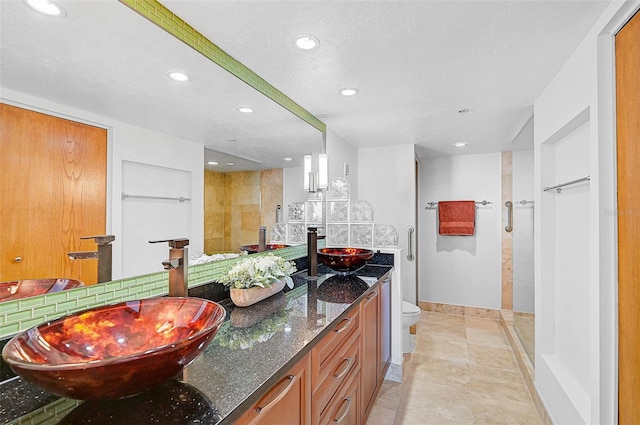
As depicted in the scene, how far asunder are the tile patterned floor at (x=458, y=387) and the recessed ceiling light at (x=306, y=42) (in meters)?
2.31

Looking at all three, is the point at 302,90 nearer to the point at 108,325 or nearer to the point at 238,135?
the point at 238,135

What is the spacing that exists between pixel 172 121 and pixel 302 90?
96 centimetres

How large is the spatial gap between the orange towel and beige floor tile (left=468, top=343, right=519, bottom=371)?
1453mm

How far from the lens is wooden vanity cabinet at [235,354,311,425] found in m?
0.86

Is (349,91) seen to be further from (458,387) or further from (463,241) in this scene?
(463,241)

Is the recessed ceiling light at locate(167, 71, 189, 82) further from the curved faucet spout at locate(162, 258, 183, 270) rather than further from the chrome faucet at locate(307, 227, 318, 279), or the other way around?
the chrome faucet at locate(307, 227, 318, 279)

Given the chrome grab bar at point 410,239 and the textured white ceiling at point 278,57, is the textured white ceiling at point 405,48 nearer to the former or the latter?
the textured white ceiling at point 278,57

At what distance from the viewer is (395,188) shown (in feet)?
12.4

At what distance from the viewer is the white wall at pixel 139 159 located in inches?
41.8

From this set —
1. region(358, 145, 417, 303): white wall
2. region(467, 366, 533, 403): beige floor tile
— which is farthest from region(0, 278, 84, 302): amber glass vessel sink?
region(358, 145, 417, 303): white wall

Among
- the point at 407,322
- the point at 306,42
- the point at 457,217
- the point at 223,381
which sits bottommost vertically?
the point at 407,322

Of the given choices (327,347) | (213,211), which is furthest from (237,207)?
(327,347)

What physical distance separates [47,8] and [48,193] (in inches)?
24.1

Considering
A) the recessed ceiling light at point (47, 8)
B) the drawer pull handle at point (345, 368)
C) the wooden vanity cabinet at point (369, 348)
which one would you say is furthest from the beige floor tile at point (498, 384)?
the recessed ceiling light at point (47, 8)
